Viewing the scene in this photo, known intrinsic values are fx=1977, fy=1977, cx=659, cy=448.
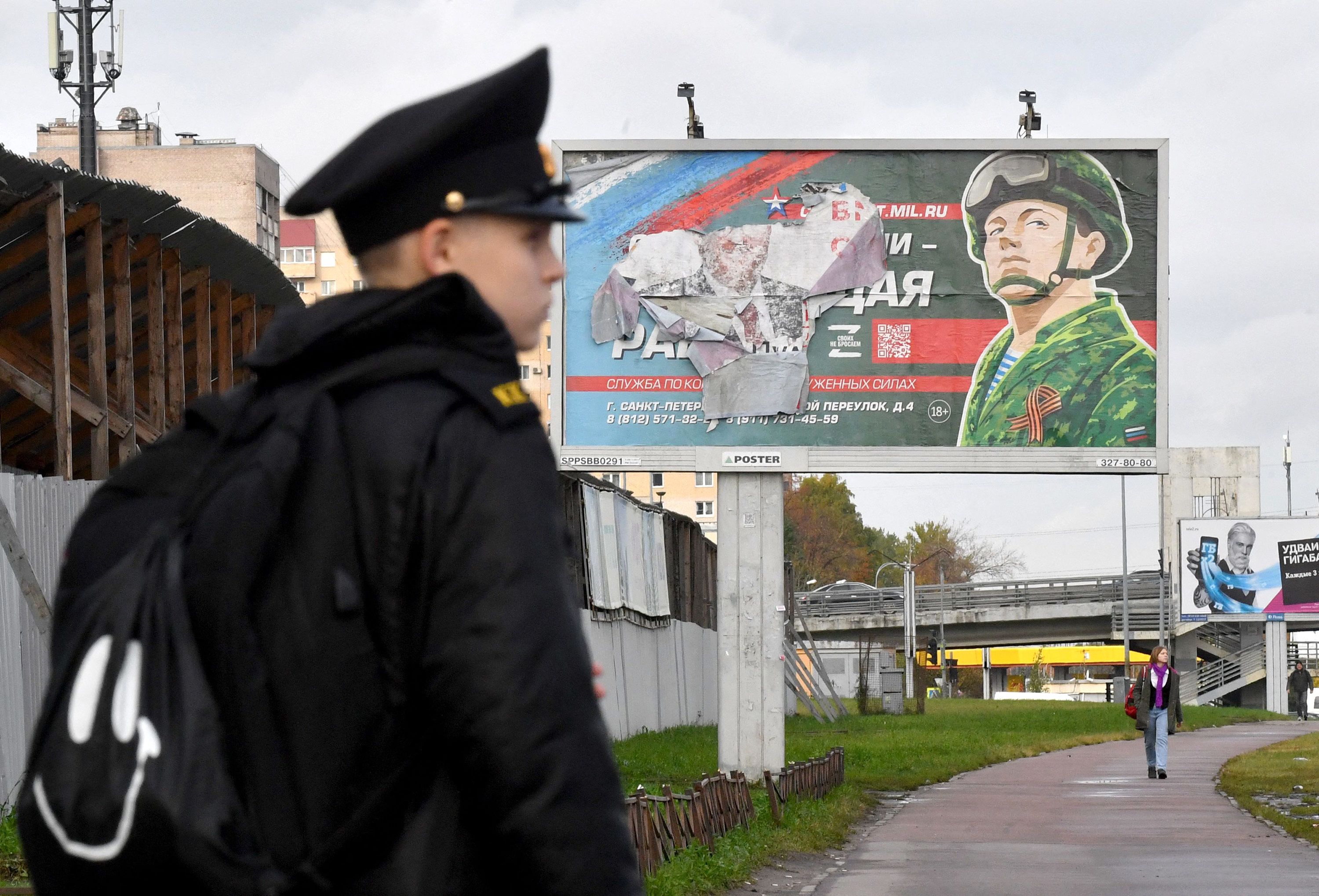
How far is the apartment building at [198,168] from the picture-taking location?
66.6 meters

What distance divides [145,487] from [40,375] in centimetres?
2128

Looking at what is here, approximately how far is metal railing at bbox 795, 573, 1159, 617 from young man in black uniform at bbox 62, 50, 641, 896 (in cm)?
7207

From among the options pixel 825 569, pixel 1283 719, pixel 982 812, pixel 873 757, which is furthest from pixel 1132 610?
pixel 982 812

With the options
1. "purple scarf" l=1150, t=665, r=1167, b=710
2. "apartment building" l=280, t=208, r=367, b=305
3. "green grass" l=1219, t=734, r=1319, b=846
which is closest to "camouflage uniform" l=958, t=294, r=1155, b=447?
"green grass" l=1219, t=734, r=1319, b=846

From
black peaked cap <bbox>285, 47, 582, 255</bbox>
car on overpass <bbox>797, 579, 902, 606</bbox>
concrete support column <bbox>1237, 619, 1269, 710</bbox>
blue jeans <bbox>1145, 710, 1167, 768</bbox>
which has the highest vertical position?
black peaked cap <bbox>285, 47, 582, 255</bbox>

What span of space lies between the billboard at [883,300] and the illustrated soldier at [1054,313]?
0.06ft

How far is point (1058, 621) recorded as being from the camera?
75625 millimetres

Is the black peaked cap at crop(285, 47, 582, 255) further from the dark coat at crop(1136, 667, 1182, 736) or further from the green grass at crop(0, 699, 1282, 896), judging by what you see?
the dark coat at crop(1136, 667, 1182, 736)

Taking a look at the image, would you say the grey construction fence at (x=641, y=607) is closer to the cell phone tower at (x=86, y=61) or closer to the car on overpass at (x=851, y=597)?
the cell phone tower at (x=86, y=61)

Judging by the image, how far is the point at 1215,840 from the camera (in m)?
16.6

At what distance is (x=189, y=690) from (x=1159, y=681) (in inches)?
956

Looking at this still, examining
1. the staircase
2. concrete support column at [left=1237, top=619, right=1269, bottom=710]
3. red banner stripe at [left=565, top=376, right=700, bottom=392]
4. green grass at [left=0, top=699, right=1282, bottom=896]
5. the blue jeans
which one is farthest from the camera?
concrete support column at [left=1237, top=619, right=1269, bottom=710]

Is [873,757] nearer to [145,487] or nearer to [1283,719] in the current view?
[145,487]

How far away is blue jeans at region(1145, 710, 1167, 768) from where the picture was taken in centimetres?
2511
